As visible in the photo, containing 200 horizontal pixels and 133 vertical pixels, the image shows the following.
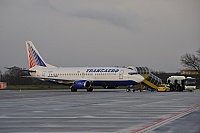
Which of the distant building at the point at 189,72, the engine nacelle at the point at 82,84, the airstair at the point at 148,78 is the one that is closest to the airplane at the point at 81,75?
the engine nacelle at the point at 82,84

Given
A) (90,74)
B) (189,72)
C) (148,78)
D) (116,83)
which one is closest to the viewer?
(116,83)

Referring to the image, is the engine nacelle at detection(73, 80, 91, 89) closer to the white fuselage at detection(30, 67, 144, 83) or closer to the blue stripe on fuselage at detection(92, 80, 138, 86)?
the white fuselage at detection(30, 67, 144, 83)

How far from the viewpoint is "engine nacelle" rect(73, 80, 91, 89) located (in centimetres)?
6512

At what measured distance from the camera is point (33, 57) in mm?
74875

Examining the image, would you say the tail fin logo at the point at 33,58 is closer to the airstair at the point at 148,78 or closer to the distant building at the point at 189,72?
the airstair at the point at 148,78

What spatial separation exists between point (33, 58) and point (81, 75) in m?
11.0

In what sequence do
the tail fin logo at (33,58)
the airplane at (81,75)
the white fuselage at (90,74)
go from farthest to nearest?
the tail fin logo at (33,58), the airplane at (81,75), the white fuselage at (90,74)

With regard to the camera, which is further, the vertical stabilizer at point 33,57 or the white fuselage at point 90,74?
the vertical stabilizer at point 33,57

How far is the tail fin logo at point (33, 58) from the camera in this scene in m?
74.6

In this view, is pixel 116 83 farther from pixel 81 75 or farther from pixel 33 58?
pixel 33 58

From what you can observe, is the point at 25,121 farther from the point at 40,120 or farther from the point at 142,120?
the point at 142,120

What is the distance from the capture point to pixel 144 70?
7631 centimetres

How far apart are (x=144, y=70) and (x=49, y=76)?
15.9 metres

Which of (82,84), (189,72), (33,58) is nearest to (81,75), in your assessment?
(82,84)
